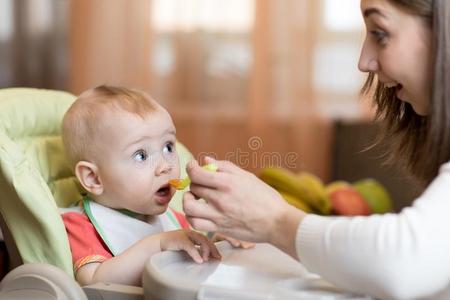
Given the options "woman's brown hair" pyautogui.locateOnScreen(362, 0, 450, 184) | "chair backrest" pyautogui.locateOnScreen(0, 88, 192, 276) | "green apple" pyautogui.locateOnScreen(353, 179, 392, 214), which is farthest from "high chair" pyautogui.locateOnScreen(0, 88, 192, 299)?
"green apple" pyautogui.locateOnScreen(353, 179, 392, 214)

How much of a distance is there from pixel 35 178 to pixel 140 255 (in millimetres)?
205

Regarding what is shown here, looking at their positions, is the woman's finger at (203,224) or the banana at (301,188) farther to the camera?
the banana at (301,188)

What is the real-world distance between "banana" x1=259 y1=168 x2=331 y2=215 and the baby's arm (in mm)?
1272

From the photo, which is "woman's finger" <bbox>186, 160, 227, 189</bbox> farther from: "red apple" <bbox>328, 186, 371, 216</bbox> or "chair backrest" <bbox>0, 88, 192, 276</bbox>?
Result: "red apple" <bbox>328, 186, 371, 216</bbox>

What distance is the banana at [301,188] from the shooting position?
7.73 ft

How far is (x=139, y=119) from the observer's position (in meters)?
1.20

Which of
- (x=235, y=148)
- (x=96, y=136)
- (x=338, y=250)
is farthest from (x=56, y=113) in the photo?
(x=235, y=148)

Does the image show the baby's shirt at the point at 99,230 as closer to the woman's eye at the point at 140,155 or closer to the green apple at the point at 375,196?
the woman's eye at the point at 140,155

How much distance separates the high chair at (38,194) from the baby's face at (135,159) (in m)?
0.10

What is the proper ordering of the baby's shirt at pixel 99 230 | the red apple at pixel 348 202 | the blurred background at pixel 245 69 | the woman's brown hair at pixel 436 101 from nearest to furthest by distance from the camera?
the woman's brown hair at pixel 436 101, the baby's shirt at pixel 99 230, the red apple at pixel 348 202, the blurred background at pixel 245 69

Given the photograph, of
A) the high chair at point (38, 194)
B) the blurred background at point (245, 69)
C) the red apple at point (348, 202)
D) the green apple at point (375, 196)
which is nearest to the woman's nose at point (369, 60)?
the high chair at point (38, 194)

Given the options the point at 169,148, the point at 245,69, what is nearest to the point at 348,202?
the point at 245,69

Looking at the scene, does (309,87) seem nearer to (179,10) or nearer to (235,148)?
(235,148)

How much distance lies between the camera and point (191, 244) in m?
1.07
